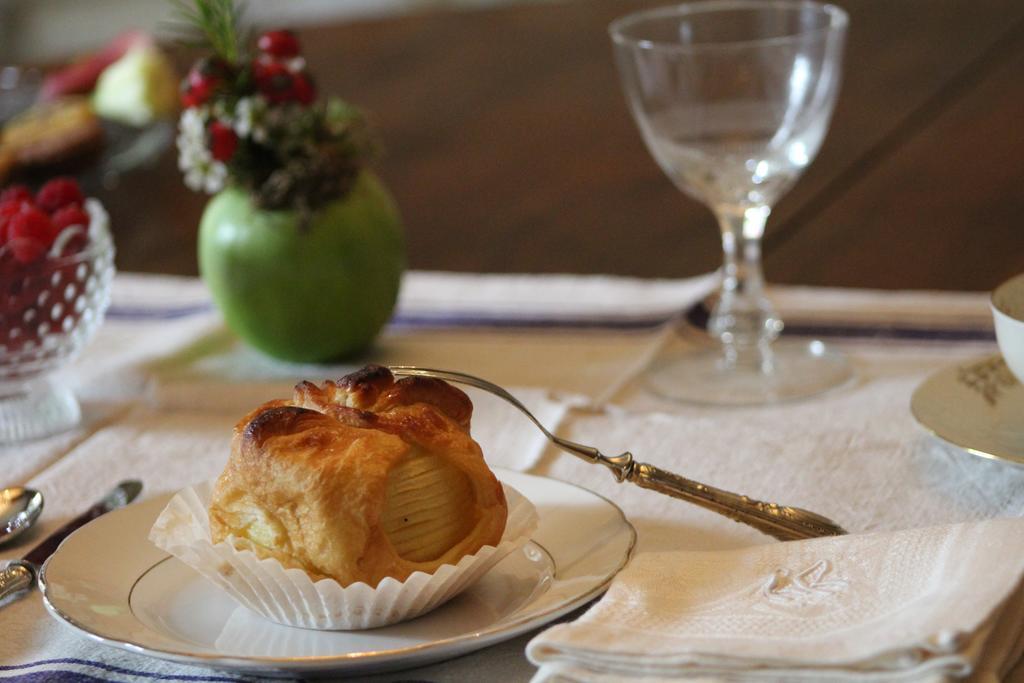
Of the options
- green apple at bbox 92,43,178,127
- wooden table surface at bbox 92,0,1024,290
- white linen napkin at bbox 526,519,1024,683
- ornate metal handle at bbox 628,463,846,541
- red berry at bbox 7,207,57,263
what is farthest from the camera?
green apple at bbox 92,43,178,127

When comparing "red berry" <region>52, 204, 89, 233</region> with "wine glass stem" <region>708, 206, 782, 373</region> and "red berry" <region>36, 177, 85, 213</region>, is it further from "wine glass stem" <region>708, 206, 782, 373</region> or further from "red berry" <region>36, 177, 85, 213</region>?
"wine glass stem" <region>708, 206, 782, 373</region>

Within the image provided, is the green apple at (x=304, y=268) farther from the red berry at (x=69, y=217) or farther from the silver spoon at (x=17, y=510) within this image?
the silver spoon at (x=17, y=510)

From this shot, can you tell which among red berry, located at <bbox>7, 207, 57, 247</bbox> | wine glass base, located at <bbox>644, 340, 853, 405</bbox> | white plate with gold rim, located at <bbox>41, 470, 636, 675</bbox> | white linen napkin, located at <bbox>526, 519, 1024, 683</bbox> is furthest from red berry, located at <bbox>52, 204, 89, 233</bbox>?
white linen napkin, located at <bbox>526, 519, 1024, 683</bbox>

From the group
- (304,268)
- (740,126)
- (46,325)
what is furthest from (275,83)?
(740,126)

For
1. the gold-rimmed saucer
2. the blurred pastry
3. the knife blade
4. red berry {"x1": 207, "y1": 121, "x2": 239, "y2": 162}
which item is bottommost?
the knife blade

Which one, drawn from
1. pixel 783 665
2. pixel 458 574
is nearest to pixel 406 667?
pixel 458 574

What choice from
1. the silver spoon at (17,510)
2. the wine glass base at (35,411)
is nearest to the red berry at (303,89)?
the wine glass base at (35,411)
